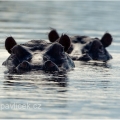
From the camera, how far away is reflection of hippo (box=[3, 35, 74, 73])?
1709 cm

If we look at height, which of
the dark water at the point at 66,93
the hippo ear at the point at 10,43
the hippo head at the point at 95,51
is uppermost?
the hippo ear at the point at 10,43

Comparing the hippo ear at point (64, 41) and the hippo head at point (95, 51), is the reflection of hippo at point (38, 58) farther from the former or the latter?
the hippo head at point (95, 51)

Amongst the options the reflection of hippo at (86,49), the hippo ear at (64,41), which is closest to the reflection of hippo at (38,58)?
the hippo ear at (64,41)

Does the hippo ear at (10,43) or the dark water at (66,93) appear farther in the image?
the hippo ear at (10,43)

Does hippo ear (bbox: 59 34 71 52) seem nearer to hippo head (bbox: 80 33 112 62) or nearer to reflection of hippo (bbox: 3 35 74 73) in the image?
reflection of hippo (bbox: 3 35 74 73)

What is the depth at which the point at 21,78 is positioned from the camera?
16344 mm

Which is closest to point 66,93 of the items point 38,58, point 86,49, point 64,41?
point 38,58

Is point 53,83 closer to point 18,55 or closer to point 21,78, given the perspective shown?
point 21,78

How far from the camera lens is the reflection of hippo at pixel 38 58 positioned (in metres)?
17.1

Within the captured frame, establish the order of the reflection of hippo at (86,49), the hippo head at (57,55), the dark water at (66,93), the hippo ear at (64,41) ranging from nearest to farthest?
the dark water at (66,93)
the hippo head at (57,55)
the hippo ear at (64,41)
the reflection of hippo at (86,49)

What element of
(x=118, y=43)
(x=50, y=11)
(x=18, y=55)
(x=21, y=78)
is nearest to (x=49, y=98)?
(x=21, y=78)

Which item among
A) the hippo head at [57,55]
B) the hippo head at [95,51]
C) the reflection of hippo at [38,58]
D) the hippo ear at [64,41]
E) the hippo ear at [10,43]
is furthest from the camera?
the hippo head at [95,51]

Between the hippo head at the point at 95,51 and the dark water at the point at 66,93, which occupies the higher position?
the hippo head at the point at 95,51

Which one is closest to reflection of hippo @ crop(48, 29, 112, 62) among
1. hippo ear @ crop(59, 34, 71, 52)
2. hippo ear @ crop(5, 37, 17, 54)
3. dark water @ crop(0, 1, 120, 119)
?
dark water @ crop(0, 1, 120, 119)
